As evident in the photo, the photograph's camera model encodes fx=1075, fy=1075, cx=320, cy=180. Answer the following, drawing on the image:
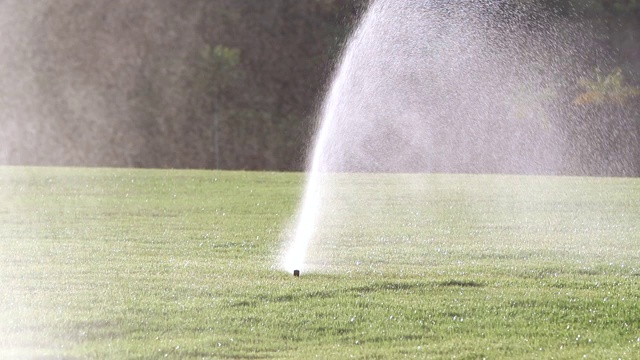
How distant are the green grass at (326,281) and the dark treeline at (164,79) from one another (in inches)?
684

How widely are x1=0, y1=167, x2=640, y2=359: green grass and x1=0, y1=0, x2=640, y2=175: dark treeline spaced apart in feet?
57.0

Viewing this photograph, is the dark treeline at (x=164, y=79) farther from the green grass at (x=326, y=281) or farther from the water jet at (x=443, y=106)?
the green grass at (x=326, y=281)

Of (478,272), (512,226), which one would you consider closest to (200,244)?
(478,272)

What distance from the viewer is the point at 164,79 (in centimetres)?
3353

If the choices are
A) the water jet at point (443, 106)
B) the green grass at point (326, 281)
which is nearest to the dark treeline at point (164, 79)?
the water jet at point (443, 106)

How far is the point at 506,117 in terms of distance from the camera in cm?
2578

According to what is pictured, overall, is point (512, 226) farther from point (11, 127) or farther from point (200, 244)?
point (11, 127)

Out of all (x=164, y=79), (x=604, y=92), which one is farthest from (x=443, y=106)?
(x=164, y=79)

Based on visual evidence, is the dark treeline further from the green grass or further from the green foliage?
the green grass

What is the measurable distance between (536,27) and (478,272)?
20.1 metres

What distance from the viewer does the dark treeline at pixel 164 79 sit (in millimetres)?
33031

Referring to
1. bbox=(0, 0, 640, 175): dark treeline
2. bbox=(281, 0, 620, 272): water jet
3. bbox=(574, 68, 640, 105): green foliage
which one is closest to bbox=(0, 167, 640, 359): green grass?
bbox=(281, 0, 620, 272): water jet

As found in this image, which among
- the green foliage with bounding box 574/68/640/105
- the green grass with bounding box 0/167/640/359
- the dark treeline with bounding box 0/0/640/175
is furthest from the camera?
the dark treeline with bounding box 0/0/640/175

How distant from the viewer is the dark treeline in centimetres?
3303
